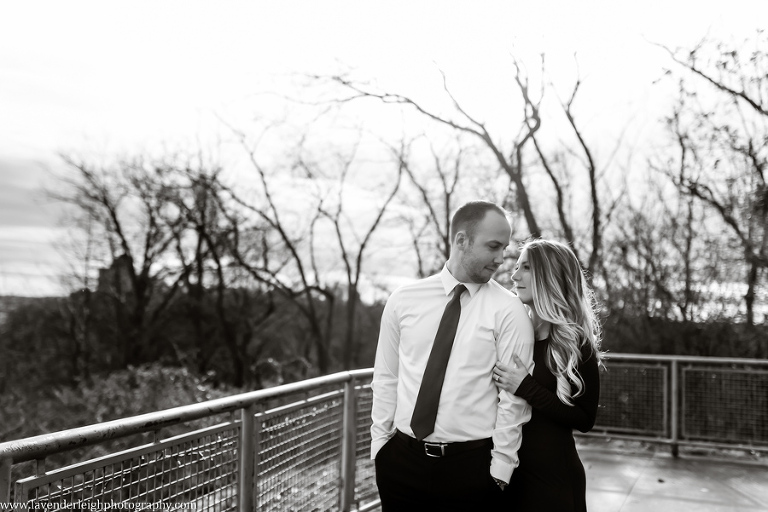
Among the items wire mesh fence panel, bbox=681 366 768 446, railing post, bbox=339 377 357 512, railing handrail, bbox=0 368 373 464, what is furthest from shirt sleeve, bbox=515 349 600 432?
wire mesh fence panel, bbox=681 366 768 446

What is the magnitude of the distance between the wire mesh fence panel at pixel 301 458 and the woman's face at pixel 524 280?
5.04 ft

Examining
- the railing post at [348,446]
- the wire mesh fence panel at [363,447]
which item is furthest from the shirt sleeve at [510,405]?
the wire mesh fence panel at [363,447]

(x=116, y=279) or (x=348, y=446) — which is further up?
(x=116, y=279)

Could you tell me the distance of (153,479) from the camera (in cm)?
297

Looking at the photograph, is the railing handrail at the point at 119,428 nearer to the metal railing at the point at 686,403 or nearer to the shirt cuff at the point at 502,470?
the shirt cuff at the point at 502,470

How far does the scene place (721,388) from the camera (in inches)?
344

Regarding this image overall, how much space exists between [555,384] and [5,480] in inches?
80.9

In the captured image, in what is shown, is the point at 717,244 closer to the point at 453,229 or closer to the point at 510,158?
the point at 510,158

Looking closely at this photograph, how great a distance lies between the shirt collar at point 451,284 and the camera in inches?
120

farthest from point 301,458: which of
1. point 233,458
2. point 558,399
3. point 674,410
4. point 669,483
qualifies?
point 674,410

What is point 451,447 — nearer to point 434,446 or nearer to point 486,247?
point 434,446

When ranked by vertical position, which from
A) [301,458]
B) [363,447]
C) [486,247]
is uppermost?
[486,247]

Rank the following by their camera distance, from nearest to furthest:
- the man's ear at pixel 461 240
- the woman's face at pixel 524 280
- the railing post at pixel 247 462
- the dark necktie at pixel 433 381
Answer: the dark necktie at pixel 433 381, the man's ear at pixel 461 240, the woman's face at pixel 524 280, the railing post at pixel 247 462

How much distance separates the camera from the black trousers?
2879 mm
